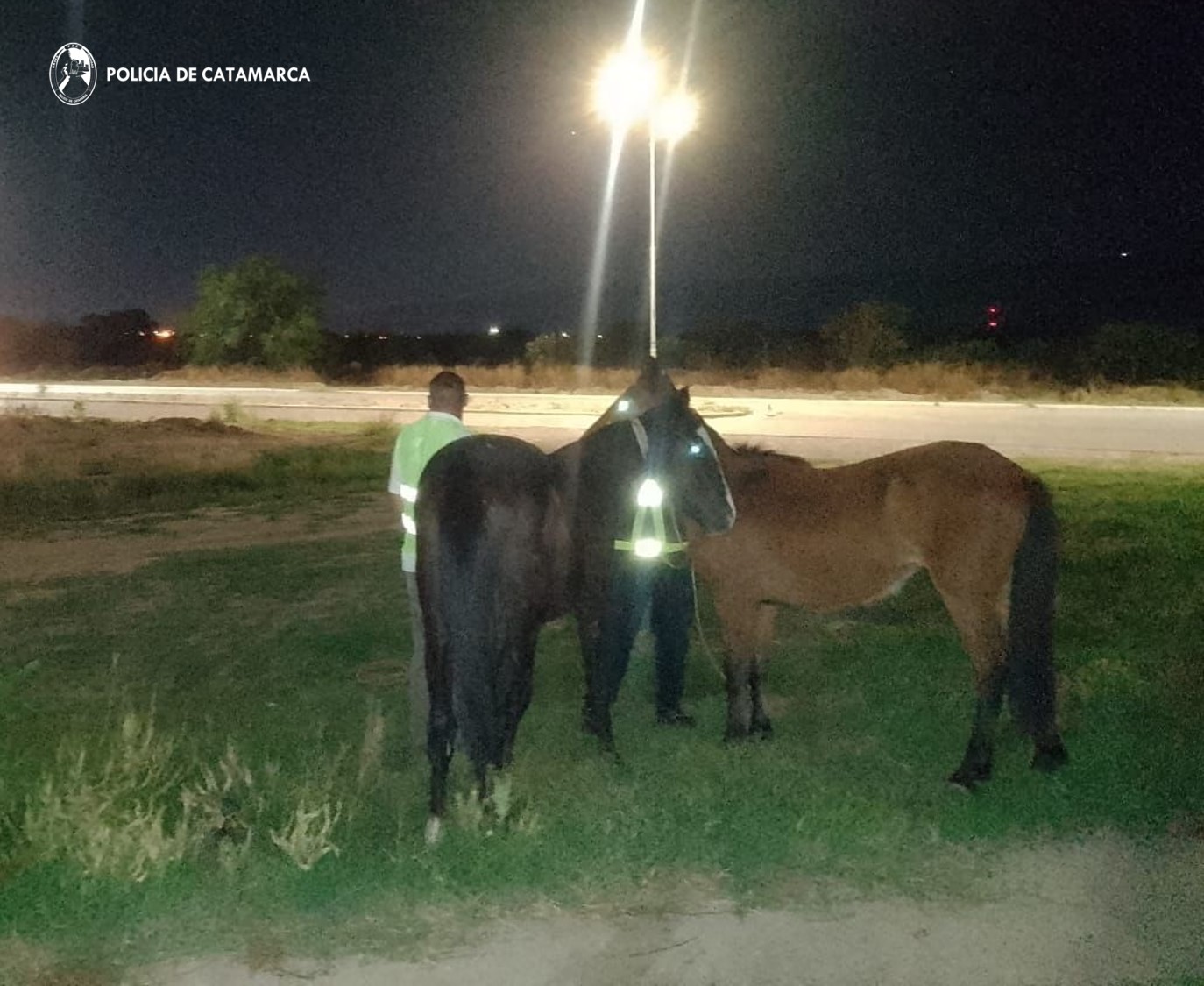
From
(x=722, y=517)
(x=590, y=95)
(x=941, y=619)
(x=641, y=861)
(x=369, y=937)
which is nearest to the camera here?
(x=369, y=937)

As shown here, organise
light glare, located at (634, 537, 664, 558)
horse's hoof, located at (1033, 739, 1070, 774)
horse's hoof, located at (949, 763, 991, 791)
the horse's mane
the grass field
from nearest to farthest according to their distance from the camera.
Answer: the grass field, horse's hoof, located at (949, 763, 991, 791), horse's hoof, located at (1033, 739, 1070, 774), light glare, located at (634, 537, 664, 558), the horse's mane

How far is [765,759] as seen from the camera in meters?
5.59

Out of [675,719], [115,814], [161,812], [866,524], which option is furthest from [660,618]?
[115,814]

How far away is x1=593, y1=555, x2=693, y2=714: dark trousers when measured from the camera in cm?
617

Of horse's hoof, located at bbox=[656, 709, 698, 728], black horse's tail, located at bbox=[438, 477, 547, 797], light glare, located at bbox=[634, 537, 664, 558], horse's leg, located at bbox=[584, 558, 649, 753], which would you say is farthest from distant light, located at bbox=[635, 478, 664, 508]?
horse's hoof, located at bbox=[656, 709, 698, 728]

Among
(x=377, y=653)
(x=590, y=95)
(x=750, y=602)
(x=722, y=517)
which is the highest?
(x=590, y=95)

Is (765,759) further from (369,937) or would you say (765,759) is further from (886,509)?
(369,937)

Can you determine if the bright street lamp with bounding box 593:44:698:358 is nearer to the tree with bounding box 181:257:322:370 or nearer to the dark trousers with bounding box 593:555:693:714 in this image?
the dark trousers with bounding box 593:555:693:714

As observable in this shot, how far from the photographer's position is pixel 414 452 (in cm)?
536

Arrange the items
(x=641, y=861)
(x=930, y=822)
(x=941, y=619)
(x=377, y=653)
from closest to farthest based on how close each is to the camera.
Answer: (x=641, y=861) → (x=930, y=822) → (x=377, y=653) → (x=941, y=619)

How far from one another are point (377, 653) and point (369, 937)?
427cm

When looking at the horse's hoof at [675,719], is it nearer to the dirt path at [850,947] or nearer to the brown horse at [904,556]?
the brown horse at [904,556]

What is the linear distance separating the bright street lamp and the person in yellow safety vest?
10.2 m

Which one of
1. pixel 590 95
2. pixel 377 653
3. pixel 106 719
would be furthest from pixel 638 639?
pixel 590 95
